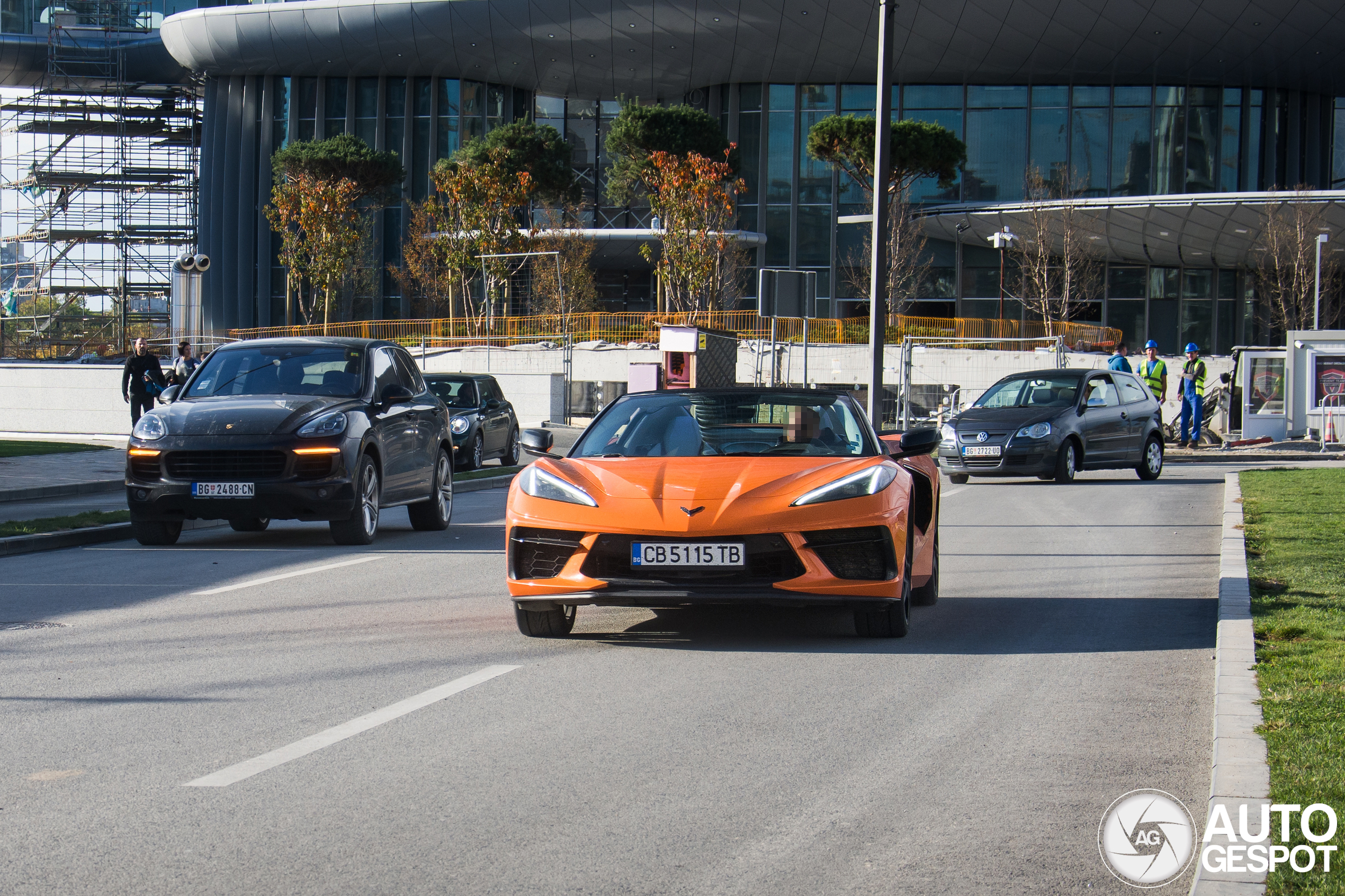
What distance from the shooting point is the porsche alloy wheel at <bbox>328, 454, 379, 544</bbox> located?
41.2ft

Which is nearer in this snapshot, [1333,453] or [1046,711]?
[1046,711]

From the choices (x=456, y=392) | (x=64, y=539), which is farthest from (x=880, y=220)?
(x=64, y=539)

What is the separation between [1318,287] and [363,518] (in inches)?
1653

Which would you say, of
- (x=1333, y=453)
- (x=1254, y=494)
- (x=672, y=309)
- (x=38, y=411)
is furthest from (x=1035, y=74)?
(x=1254, y=494)

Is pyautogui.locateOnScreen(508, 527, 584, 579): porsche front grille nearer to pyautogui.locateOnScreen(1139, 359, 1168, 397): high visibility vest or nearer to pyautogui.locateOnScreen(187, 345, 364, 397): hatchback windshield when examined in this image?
pyautogui.locateOnScreen(187, 345, 364, 397): hatchback windshield

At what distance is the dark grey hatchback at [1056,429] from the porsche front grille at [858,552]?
44.2 feet

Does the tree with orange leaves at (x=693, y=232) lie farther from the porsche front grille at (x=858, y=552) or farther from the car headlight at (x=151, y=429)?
the porsche front grille at (x=858, y=552)

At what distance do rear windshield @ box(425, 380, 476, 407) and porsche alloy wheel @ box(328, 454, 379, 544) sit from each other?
11.5 m

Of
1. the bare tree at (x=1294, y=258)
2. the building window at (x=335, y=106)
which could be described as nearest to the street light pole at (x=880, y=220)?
the bare tree at (x=1294, y=258)

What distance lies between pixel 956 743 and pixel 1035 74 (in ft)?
207

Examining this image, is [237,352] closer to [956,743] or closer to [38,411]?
[956,743]

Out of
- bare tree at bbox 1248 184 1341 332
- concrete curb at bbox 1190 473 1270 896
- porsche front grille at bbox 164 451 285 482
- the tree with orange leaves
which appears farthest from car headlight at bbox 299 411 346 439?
bare tree at bbox 1248 184 1341 332

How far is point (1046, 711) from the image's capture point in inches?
243

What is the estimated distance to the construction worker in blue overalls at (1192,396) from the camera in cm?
2947
